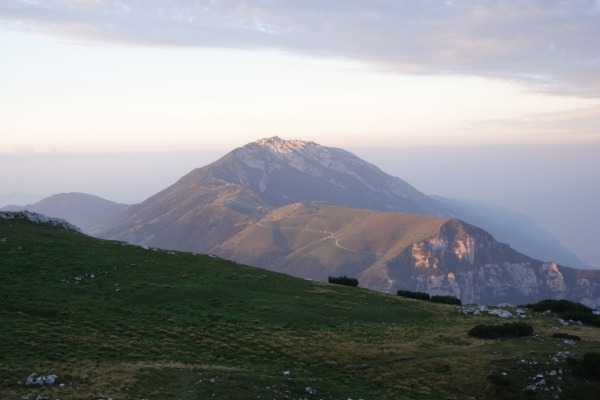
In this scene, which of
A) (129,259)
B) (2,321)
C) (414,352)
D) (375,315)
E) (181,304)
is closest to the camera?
(2,321)

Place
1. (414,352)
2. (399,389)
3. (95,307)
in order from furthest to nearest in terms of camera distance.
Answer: (95,307) → (414,352) → (399,389)

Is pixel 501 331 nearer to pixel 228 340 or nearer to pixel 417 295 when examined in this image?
pixel 228 340

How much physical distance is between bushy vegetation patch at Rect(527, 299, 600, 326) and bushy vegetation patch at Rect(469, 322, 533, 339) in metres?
16.7

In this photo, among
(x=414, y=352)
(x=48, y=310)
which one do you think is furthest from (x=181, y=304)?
(x=414, y=352)

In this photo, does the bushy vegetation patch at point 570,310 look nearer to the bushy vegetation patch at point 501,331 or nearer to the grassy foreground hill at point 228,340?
the grassy foreground hill at point 228,340

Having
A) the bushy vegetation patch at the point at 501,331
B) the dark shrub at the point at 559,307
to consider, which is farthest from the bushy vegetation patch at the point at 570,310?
the bushy vegetation patch at the point at 501,331

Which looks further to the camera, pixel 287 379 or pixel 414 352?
pixel 414 352

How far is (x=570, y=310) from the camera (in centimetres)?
6556

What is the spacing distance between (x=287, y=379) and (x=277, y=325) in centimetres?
1354

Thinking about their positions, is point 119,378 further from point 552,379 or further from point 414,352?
point 552,379

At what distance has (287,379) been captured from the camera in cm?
3422

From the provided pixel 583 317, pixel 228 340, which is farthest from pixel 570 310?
pixel 228 340

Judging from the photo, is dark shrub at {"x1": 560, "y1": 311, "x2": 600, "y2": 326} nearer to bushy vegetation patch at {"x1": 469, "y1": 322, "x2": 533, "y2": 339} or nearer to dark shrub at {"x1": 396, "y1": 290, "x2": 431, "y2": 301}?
bushy vegetation patch at {"x1": 469, "y1": 322, "x2": 533, "y2": 339}

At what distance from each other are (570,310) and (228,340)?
164 feet
